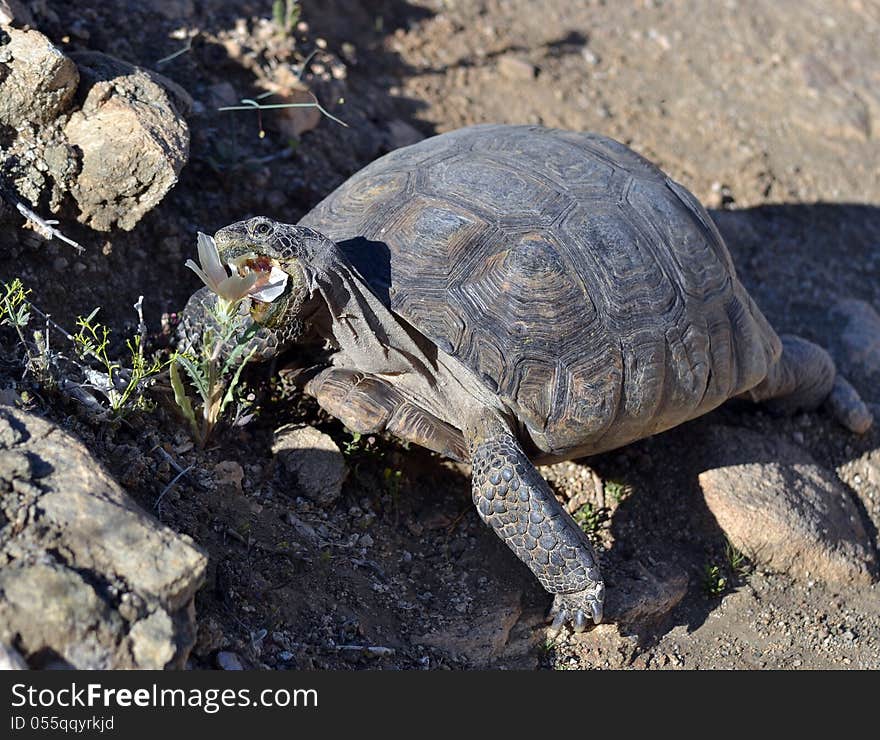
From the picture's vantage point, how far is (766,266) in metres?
6.89

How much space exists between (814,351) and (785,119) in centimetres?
309

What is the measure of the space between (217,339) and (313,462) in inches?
29.6

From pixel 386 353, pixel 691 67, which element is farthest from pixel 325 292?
pixel 691 67

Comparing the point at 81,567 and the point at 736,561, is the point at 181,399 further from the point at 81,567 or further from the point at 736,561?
the point at 736,561

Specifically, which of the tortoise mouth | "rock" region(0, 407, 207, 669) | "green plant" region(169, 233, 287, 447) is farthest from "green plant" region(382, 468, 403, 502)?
"rock" region(0, 407, 207, 669)

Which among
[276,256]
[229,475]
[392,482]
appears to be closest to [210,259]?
[276,256]

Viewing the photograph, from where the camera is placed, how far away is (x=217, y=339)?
4129 mm

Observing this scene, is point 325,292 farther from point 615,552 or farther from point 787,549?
point 787,549

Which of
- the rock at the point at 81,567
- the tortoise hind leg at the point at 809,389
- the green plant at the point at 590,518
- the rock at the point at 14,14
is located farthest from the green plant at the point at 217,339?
the tortoise hind leg at the point at 809,389

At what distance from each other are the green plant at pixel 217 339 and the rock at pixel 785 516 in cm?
269

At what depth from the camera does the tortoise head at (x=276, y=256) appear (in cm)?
398

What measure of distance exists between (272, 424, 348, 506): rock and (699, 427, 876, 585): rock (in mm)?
2119

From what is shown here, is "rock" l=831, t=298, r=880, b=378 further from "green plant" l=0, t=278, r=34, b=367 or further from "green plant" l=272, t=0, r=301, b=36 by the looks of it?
"green plant" l=0, t=278, r=34, b=367

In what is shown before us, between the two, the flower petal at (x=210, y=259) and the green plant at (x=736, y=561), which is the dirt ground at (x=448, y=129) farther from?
the flower petal at (x=210, y=259)
